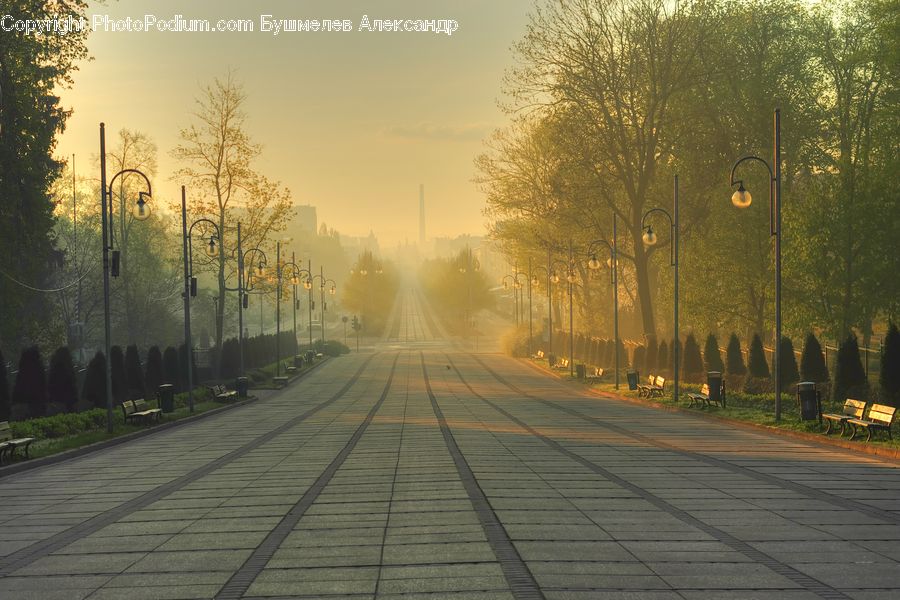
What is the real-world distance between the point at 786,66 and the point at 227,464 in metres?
43.8

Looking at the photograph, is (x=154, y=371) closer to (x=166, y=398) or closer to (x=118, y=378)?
(x=118, y=378)

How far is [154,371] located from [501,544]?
1270 inches

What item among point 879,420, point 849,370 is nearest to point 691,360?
point 849,370

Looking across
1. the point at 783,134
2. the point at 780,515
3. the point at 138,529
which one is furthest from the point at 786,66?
the point at 138,529

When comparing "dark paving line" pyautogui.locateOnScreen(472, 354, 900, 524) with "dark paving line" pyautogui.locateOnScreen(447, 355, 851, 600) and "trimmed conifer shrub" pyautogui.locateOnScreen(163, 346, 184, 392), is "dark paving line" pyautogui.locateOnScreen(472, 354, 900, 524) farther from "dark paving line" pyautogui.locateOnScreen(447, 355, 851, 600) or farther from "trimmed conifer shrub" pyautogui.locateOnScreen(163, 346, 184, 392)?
"trimmed conifer shrub" pyautogui.locateOnScreen(163, 346, 184, 392)

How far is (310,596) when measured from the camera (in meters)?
8.98

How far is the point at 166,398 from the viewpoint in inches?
1351

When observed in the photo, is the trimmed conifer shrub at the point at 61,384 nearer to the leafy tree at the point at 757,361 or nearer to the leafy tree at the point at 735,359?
the leafy tree at the point at 757,361

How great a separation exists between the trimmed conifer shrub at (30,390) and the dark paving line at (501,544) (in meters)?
18.1

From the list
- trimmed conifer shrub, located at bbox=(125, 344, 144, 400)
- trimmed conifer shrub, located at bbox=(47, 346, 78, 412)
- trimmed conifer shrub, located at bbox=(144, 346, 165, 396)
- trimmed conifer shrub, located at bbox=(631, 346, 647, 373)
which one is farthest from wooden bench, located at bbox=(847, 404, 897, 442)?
trimmed conifer shrub, located at bbox=(631, 346, 647, 373)

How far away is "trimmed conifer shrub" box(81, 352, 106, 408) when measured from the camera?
33.3 metres

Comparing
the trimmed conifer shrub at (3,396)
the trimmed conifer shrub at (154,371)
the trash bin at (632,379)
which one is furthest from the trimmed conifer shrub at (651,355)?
the trimmed conifer shrub at (3,396)

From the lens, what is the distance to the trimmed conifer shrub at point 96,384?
33.3 meters

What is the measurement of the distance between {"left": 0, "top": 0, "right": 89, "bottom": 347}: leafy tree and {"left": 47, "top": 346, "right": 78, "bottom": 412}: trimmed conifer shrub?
34.1 ft
